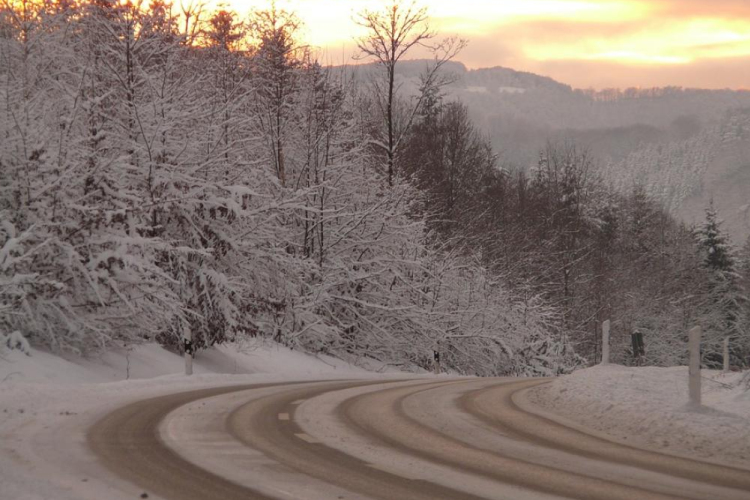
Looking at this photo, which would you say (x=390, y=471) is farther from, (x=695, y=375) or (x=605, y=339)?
(x=605, y=339)

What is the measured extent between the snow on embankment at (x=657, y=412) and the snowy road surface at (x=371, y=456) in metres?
0.62

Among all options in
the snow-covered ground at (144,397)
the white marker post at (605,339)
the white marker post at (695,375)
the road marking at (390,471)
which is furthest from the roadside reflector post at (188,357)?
the road marking at (390,471)

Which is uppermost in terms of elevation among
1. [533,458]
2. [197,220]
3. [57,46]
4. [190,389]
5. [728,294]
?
[57,46]

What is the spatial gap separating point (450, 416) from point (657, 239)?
93993 mm

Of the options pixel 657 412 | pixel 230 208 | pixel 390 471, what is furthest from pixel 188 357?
pixel 390 471

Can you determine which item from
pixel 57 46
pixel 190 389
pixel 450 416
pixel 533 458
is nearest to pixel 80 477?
pixel 533 458

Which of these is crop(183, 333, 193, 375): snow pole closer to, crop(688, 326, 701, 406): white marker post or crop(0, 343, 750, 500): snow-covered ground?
crop(0, 343, 750, 500): snow-covered ground

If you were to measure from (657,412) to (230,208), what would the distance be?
1314 centimetres

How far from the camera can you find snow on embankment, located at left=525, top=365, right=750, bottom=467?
938cm

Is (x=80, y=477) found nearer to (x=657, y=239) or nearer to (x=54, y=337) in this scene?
(x=54, y=337)

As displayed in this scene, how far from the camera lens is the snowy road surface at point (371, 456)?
6.79m

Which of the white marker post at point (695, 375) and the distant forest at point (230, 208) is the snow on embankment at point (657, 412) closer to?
the white marker post at point (695, 375)

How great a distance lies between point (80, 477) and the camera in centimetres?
703

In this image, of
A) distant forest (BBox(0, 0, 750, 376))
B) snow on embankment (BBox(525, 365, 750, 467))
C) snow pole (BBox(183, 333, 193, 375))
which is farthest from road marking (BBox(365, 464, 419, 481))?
snow pole (BBox(183, 333, 193, 375))
